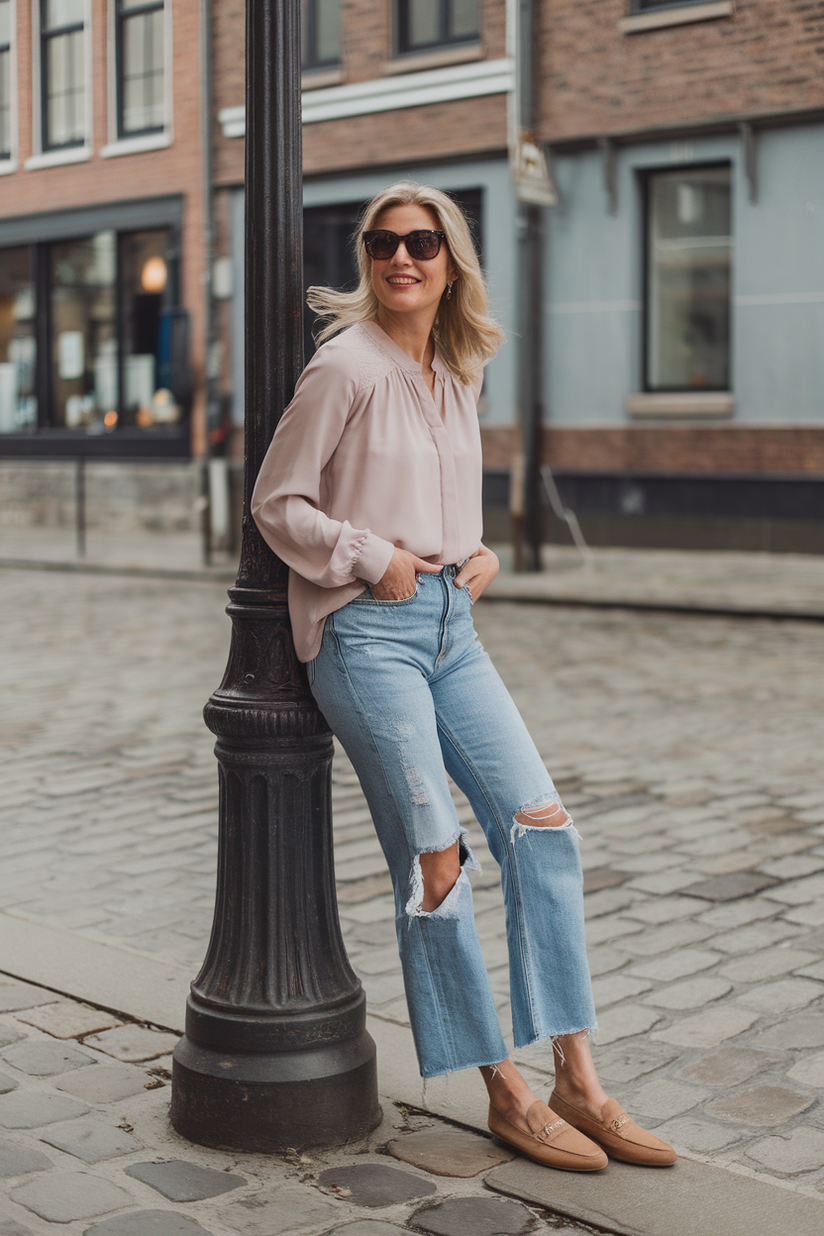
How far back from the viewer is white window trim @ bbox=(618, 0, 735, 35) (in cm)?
1510

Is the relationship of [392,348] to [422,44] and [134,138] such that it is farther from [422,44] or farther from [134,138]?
[134,138]

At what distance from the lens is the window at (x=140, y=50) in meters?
4.36

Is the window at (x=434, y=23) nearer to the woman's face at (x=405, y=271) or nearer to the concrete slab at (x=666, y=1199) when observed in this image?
the woman's face at (x=405, y=271)

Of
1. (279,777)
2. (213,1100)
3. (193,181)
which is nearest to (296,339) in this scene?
(279,777)

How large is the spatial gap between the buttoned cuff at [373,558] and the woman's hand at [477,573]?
23 centimetres

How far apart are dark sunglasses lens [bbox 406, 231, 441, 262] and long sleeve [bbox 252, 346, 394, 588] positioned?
9.3 inches

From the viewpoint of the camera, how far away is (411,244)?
2979 millimetres

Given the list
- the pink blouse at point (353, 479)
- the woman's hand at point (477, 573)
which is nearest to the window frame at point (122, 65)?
the pink blouse at point (353, 479)

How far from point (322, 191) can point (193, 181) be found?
200 cm

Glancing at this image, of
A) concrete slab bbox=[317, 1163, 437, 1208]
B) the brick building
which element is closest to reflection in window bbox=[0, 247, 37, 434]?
the brick building

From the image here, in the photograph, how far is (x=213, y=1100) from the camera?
10.1 feet

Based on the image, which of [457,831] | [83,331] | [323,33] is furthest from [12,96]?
[83,331]

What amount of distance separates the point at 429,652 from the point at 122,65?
17.5 ft

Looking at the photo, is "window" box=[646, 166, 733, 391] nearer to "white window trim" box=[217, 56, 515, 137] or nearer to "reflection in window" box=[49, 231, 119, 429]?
"white window trim" box=[217, 56, 515, 137]
